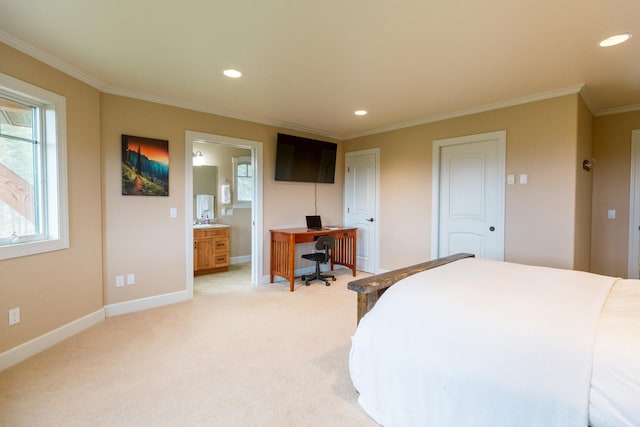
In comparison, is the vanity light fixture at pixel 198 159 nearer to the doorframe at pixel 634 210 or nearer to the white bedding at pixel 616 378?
the white bedding at pixel 616 378

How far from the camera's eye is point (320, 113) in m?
3.98

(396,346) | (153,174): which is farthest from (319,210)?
(396,346)

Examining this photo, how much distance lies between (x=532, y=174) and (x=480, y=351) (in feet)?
8.96

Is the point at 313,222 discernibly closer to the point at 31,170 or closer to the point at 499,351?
the point at 31,170

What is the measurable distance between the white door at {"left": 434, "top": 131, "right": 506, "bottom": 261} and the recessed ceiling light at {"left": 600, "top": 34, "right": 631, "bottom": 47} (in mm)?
1322

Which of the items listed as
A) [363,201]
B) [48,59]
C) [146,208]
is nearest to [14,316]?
[146,208]

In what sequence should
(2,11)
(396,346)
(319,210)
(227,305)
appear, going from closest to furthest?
(396,346) < (2,11) < (227,305) < (319,210)

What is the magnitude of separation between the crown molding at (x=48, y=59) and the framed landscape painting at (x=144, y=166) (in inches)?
21.6

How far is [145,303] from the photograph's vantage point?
133 inches

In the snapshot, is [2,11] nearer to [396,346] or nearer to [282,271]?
[396,346]

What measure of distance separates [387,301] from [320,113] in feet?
9.53

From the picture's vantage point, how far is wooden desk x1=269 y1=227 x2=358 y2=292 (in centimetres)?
408

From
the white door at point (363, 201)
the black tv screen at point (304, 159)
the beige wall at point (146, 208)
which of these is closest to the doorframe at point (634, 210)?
the white door at point (363, 201)

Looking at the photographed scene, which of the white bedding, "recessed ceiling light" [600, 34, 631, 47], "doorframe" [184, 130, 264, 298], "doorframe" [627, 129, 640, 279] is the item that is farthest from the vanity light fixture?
"doorframe" [627, 129, 640, 279]
